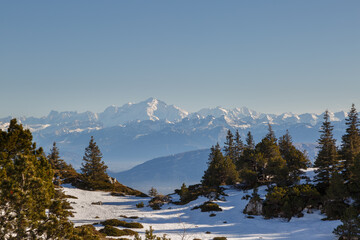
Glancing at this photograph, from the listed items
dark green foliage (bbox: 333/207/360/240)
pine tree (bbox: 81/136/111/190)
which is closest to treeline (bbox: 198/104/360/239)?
dark green foliage (bbox: 333/207/360/240)

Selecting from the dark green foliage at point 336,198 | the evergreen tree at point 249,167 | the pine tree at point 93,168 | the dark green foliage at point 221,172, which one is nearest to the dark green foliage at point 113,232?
the dark green foliage at point 336,198

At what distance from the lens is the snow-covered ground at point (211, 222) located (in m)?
33.2

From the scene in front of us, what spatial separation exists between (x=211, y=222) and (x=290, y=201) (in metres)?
13.0

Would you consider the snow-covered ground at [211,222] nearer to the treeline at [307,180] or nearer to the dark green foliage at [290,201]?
the dark green foliage at [290,201]

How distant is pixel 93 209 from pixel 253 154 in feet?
131

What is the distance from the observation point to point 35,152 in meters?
28.9

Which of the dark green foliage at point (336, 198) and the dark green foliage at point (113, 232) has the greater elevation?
the dark green foliage at point (336, 198)

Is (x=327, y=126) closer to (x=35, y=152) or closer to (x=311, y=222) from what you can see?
(x=311, y=222)

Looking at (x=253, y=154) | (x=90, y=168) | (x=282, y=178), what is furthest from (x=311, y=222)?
(x=90, y=168)

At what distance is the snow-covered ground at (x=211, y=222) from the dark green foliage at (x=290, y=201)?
129 cm

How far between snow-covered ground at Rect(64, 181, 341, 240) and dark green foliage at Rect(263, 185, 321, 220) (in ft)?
4.24

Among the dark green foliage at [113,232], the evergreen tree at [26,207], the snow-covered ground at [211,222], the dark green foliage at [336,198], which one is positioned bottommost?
the snow-covered ground at [211,222]

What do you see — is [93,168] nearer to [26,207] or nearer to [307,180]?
[307,180]

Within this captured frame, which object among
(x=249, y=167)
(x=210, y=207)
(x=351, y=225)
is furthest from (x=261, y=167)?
(x=351, y=225)
